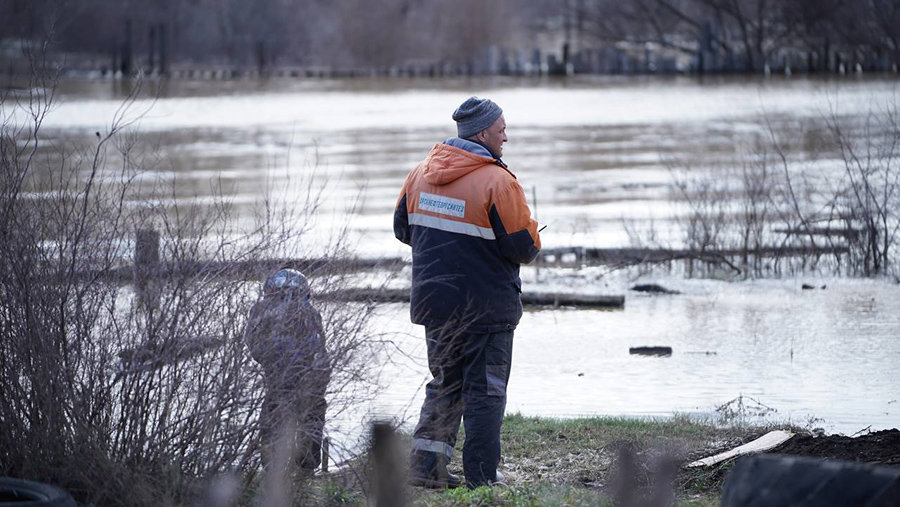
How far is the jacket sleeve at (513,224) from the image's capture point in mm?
6344

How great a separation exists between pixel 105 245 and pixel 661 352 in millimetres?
5581

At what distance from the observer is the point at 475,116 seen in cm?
654

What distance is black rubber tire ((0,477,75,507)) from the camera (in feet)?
16.3

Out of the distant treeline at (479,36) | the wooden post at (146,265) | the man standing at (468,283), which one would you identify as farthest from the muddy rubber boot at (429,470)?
the distant treeline at (479,36)

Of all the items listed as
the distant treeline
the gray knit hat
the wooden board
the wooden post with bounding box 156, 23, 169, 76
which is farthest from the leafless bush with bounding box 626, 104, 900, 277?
the wooden post with bounding box 156, 23, 169, 76

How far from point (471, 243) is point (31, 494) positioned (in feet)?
8.29

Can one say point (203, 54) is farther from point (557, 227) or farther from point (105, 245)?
point (105, 245)

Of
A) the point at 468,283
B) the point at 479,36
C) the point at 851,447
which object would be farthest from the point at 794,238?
the point at 479,36

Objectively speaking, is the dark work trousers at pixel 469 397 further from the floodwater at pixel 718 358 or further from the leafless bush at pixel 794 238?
the leafless bush at pixel 794 238

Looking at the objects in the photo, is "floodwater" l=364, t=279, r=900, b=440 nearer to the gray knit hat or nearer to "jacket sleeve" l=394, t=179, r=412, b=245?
"jacket sleeve" l=394, t=179, r=412, b=245

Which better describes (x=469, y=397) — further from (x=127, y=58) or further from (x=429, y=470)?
(x=127, y=58)

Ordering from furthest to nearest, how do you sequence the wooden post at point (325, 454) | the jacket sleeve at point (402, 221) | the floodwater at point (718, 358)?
the floodwater at point (718, 358)
the jacket sleeve at point (402, 221)
the wooden post at point (325, 454)

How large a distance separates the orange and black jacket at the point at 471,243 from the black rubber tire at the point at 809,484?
8.21 feet

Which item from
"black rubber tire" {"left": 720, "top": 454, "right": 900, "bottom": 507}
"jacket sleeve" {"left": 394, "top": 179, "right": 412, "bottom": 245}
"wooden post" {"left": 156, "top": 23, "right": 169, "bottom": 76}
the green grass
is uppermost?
"wooden post" {"left": 156, "top": 23, "right": 169, "bottom": 76}
